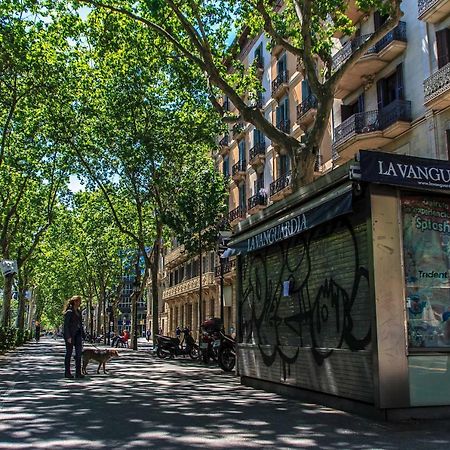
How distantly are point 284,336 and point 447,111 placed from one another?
1296 centimetres

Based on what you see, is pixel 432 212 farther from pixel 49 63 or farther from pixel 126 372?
pixel 49 63

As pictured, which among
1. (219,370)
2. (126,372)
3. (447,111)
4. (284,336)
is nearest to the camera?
(284,336)

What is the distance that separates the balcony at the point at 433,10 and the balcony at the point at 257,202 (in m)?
15.2

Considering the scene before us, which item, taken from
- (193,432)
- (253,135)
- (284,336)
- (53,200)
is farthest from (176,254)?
(193,432)

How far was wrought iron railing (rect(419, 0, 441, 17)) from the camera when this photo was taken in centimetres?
1979

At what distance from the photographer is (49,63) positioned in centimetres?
1995

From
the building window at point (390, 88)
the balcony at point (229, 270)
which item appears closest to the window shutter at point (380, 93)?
the building window at point (390, 88)

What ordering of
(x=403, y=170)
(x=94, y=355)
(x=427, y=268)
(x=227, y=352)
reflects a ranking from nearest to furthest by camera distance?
(x=403, y=170)
(x=427, y=268)
(x=94, y=355)
(x=227, y=352)

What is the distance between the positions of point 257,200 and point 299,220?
2543cm

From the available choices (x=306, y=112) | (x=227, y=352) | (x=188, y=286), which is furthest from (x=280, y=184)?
(x=188, y=286)

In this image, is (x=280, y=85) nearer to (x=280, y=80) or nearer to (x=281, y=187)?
(x=280, y=80)

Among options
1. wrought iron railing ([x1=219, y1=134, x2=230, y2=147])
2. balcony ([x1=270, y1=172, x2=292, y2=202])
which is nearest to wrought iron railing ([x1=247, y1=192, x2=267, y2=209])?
balcony ([x1=270, y1=172, x2=292, y2=202])

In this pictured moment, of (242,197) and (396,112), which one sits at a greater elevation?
(242,197)

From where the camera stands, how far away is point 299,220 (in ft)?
30.5
